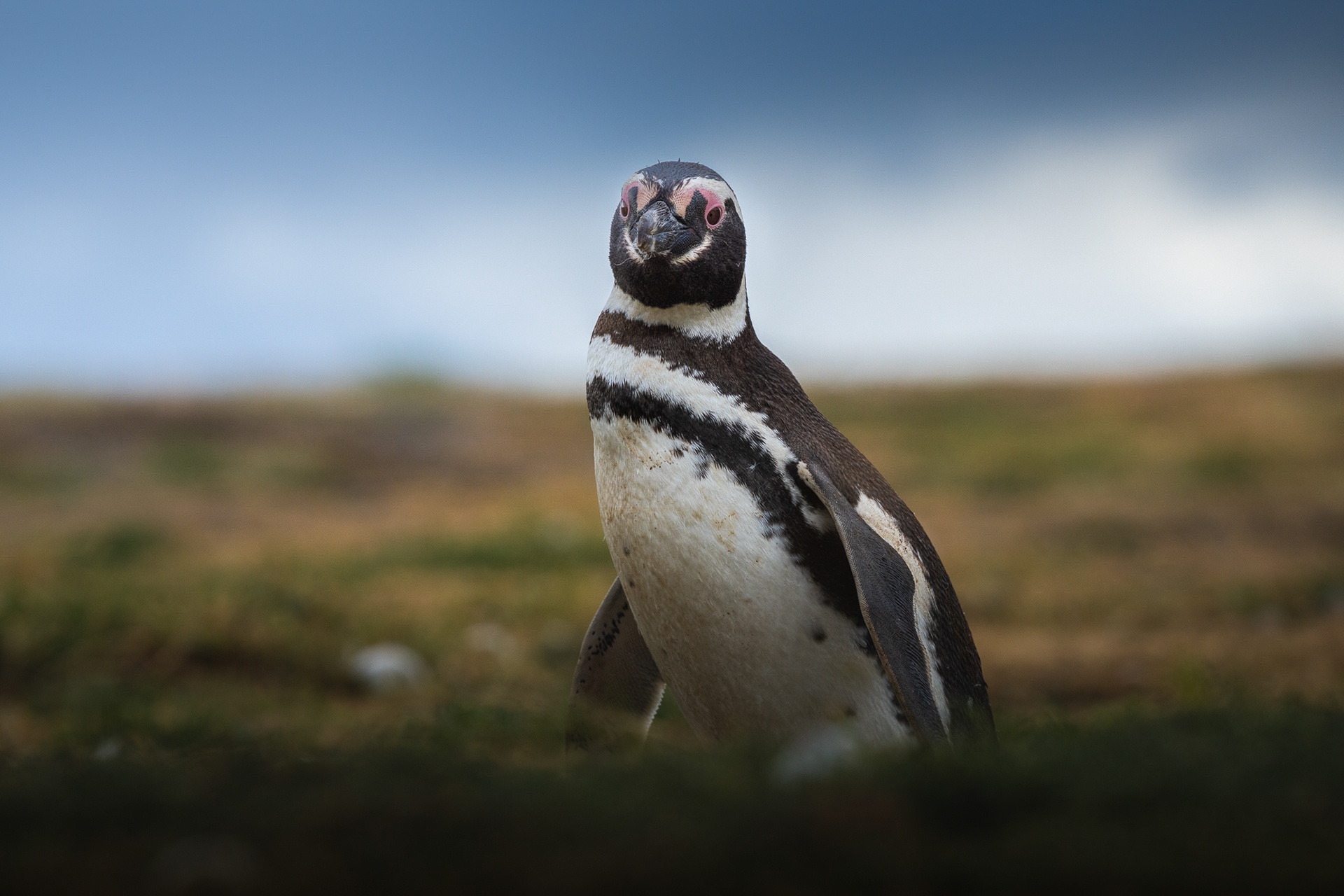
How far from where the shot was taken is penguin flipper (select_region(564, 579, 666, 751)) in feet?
13.1

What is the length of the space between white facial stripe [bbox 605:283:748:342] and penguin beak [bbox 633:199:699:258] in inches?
3.6

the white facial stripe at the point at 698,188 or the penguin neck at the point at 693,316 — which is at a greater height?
the white facial stripe at the point at 698,188

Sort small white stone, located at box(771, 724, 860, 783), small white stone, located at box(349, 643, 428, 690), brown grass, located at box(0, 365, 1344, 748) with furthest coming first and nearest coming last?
brown grass, located at box(0, 365, 1344, 748), small white stone, located at box(349, 643, 428, 690), small white stone, located at box(771, 724, 860, 783)

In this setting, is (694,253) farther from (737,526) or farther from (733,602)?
(733,602)

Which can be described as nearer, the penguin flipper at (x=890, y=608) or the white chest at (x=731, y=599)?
the penguin flipper at (x=890, y=608)

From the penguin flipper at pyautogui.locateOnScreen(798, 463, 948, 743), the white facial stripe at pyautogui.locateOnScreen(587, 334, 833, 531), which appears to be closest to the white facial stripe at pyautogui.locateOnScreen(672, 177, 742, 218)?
the white facial stripe at pyautogui.locateOnScreen(587, 334, 833, 531)

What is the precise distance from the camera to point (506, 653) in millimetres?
7395

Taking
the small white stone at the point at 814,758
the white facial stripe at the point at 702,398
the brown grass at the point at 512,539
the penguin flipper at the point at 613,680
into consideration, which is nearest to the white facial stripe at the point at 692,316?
the white facial stripe at the point at 702,398

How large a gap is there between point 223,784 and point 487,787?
19.0 inches

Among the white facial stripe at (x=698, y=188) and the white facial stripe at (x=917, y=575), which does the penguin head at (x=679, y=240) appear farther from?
the white facial stripe at (x=917, y=575)

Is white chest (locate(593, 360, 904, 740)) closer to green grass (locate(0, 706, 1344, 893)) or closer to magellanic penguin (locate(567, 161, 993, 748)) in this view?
magellanic penguin (locate(567, 161, 993, 748))

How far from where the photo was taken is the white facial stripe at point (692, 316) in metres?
3.47

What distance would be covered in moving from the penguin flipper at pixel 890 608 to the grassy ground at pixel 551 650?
337 millimetres

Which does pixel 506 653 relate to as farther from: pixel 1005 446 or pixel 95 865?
pixel 1005 446
